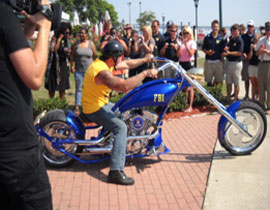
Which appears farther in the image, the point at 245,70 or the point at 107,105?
the point at 245,70

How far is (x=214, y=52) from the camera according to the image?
28.8 ft

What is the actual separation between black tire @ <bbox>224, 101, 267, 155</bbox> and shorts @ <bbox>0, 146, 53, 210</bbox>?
3.46 metres

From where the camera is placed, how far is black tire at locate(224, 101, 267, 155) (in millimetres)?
4836

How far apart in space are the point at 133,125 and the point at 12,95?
282 cm

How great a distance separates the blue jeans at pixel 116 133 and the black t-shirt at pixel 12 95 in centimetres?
237

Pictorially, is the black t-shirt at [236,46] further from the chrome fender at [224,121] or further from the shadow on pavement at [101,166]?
the shadow on pavement at [101,166]

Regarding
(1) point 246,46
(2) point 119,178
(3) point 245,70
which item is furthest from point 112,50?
(3) point 245,70

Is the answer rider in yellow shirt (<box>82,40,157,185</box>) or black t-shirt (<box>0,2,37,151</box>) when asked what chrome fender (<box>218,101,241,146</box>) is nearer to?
rider in yellow shirt (<box>82,40,157,185</box>)

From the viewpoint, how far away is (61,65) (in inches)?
309

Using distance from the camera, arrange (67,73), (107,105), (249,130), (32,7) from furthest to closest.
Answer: (67,73)
(249,130)
(107,105)
(32,7)

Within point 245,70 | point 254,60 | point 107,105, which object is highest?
point 254,60

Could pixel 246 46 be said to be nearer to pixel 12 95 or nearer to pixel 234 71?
pixel 234 71

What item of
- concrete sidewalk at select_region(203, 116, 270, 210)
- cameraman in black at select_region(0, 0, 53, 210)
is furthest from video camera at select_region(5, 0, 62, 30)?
concrete sidewalk at select_region(203, 116, 270, 210)

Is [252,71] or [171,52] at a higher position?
[171,52]
